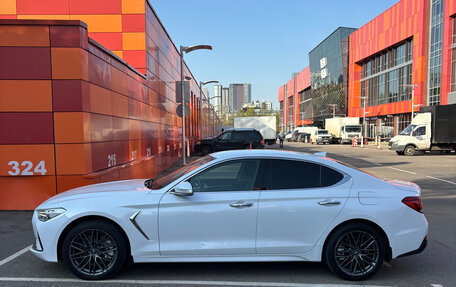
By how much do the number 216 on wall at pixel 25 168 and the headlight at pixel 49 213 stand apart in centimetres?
362

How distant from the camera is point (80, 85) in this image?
686 cm

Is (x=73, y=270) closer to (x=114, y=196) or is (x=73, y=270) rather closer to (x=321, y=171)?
(x=114, y=196)

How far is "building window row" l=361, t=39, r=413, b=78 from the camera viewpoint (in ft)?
148

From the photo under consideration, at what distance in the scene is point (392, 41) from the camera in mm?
47500

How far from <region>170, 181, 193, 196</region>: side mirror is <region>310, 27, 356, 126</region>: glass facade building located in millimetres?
66013

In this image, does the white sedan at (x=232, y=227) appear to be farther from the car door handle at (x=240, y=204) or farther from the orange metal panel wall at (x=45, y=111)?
the orange metal panel wall at (x=45, y=111)

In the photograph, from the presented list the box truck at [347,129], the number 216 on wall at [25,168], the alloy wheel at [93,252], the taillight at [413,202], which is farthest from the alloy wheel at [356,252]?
the box truck at [347,129]

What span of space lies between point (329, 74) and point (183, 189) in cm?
7427

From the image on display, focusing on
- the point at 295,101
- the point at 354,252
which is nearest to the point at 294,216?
the point at 354,252

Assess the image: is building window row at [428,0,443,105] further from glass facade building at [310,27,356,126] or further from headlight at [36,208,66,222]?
headlight at [36,208,66,222]

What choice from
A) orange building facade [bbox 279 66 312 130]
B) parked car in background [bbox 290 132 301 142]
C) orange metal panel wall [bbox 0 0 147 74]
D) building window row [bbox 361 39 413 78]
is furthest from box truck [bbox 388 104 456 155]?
orange building facade [bbox 279 66 312 130]

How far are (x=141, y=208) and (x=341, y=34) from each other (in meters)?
69.8

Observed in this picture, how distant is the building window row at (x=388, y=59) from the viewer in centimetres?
4524

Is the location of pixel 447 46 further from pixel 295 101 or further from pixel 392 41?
pixel 295 101
